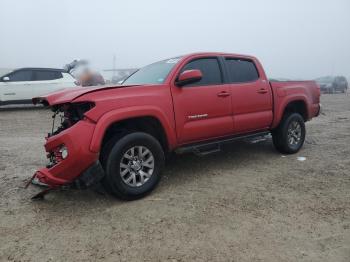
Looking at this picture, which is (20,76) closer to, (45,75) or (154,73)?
(45,75)

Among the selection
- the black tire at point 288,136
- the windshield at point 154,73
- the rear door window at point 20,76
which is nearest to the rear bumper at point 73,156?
the windshield at point 154,73

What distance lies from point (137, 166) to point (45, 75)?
10.1 meters

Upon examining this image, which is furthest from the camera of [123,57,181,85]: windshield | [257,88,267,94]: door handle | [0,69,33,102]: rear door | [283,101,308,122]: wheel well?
[0,69,33,102]: rear door

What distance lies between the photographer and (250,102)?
553cm

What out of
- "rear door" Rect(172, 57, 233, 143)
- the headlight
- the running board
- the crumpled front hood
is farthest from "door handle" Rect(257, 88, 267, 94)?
the headlight

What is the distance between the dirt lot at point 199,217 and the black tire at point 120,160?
0.14 m

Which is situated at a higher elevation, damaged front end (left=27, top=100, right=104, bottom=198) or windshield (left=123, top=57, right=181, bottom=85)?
windshield (left=123, top=57, right=181, bottom=85)

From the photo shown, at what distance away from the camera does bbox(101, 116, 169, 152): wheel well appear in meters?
4.23

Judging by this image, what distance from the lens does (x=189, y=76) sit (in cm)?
441

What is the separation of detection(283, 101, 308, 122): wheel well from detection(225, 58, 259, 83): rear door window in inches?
40.5

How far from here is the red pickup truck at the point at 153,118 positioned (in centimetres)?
382

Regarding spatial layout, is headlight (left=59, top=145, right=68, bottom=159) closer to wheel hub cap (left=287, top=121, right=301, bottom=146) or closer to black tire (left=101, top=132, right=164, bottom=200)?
Result: black tire (left=101, top=132, right=164, bottom=200)

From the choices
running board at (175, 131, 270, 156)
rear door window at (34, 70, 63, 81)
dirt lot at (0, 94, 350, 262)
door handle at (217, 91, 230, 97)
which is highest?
rear door window at (34, 70, 63, 81)

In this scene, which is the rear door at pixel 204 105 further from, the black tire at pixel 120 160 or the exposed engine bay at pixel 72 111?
the exposed engine bay at pixel 72 111
